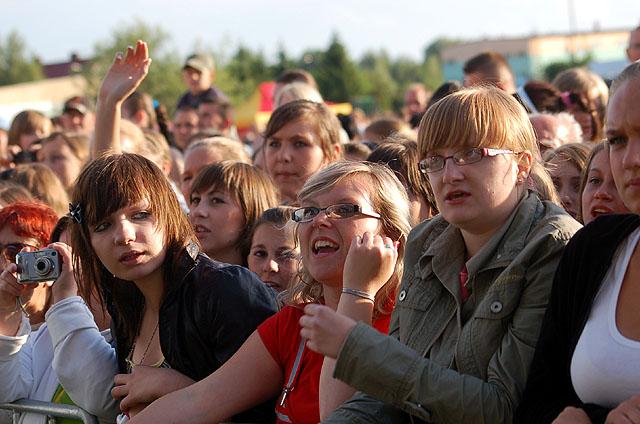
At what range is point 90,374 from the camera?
4676 millimetres

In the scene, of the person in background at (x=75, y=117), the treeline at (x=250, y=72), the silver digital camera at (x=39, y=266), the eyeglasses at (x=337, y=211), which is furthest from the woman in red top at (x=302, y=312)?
the treeline at (x=250, y=72)

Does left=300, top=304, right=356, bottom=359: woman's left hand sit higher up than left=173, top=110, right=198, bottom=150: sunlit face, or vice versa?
left=300, top=304, right=356, bottom=359: woman's left hand

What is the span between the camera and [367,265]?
374 cm

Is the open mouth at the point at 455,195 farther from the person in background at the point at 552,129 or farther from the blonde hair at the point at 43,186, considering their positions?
the blonde hair at the point at 43,186

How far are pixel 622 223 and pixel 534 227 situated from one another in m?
0.37

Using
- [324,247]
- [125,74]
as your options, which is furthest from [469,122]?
[125,74]

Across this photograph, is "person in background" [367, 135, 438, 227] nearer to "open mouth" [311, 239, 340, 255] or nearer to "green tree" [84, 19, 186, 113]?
"open mouth" [311, 239, 340, 255]

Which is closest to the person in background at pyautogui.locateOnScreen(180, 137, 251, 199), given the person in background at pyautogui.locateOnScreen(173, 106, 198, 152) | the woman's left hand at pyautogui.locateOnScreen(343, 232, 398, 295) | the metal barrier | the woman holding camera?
the woman holding camera

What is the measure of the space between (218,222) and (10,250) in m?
1.11

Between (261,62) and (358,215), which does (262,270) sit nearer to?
(358,215)

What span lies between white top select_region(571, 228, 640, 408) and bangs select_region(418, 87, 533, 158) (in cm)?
60

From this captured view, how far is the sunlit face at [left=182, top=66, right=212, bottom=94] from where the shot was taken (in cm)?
1259

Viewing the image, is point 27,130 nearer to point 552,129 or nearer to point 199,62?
point 199,62

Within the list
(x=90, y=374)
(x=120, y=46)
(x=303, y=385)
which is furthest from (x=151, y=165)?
(x=120, y=46)
